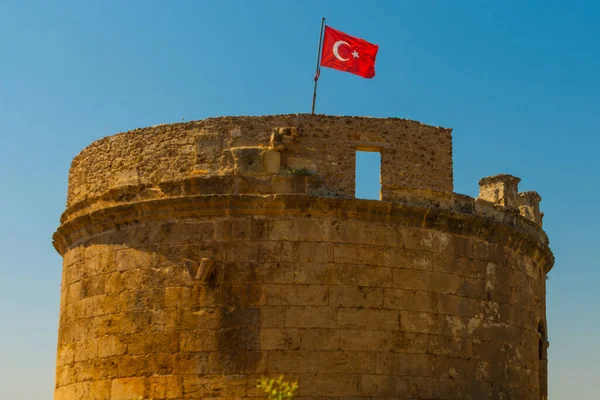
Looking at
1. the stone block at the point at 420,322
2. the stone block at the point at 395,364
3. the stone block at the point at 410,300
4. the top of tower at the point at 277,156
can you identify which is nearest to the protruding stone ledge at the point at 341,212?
the top of tower at the point at 277,156

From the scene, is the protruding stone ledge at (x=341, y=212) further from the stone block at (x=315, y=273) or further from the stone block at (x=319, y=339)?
the stone block at (x=319, y=339)

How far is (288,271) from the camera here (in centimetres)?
1162

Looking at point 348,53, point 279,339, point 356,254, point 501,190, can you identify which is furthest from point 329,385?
point 348,53

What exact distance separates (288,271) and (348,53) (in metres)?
4.19

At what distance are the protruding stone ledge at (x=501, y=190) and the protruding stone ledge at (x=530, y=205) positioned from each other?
0.52m

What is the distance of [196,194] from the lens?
12102mm

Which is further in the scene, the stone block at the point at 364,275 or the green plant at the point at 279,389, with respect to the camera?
the stone block at the point at 364,275

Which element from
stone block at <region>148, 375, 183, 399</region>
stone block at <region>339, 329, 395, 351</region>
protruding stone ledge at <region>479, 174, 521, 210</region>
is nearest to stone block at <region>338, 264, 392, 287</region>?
stone block at <region>339, 329, 395, 351</region>

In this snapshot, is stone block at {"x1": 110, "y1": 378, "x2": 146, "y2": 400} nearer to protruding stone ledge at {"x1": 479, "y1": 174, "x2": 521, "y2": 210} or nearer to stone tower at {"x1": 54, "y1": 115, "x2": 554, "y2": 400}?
stone tower at {"x1": 54, "y1": 115, "x2": 554, "y2": 400}

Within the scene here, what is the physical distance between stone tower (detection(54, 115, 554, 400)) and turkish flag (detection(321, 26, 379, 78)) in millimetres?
1874

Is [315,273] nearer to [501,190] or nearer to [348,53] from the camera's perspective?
[501,190]

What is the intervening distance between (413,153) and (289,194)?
2.01 m

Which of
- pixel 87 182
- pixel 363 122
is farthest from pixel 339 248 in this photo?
pixel 87 182

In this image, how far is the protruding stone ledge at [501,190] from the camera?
13.6 meters
